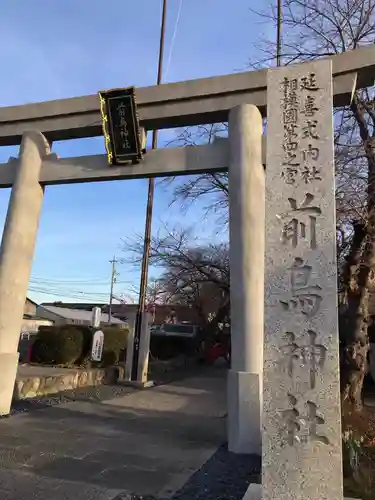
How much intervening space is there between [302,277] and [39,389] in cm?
866

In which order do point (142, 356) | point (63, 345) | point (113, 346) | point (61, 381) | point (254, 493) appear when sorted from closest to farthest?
point (254, 493) < point (61, 381) < point (142, 356) < point (63, 345) < point (113, 346)

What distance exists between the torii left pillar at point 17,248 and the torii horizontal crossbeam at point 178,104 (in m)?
0.42

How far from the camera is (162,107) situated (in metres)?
7.54

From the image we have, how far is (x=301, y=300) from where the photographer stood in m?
3.40

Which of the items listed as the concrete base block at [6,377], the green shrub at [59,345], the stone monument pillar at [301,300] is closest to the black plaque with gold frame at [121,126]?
the concrete base block at [6,377]

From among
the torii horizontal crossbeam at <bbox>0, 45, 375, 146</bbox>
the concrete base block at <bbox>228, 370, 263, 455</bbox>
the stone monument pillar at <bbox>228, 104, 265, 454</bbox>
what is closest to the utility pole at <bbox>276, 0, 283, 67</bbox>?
the torii horizontal crossbeam at <bbox>0, 45, 375, 146</bbox>

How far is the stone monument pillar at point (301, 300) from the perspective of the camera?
3.13 meters

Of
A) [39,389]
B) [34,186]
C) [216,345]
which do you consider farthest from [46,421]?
[216,345]

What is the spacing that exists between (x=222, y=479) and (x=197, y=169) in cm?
446

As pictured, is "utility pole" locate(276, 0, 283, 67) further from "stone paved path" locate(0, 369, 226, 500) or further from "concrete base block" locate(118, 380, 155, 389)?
"concrete base block" locate(118, 380, 155, 389)

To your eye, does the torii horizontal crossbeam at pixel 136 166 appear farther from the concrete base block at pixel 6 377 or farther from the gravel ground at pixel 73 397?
the gravel ground at pixel 73 397

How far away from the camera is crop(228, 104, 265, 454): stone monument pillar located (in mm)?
5961

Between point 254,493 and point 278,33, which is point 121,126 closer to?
point 278,33

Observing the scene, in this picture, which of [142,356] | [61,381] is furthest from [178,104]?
[142,356]
